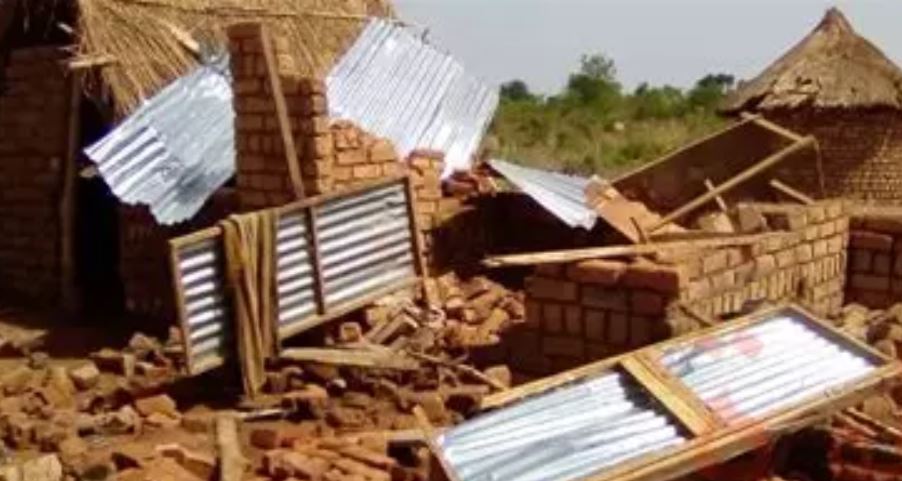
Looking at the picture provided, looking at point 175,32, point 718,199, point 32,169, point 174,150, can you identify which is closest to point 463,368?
point 718,199

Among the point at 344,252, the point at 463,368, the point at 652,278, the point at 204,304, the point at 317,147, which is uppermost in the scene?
the point at 317,147

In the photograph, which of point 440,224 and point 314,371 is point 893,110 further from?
point 314,371

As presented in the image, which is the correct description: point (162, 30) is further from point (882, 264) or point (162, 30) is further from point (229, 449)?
point (882, 264)

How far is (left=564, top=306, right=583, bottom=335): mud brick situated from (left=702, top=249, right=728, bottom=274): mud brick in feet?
2.04

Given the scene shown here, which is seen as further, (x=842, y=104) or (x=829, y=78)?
(x=829, y=78)

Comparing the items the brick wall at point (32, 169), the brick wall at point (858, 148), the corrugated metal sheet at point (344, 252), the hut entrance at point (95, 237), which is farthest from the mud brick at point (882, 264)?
the brick wall at point (858, 148)

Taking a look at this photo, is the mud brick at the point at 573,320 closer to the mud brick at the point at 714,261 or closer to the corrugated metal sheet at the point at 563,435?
the mud brick at the point at 714,261

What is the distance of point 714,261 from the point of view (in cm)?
582

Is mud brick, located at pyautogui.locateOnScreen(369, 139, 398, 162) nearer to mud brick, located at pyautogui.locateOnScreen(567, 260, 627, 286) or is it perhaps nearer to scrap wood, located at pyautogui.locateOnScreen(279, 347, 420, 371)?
scrap wood, located at pyautogui.locateOnScreen(279, 347, 420, 371)

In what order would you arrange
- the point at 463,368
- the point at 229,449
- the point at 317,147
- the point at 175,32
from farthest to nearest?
the point at 175,32, the point at 317,147, the point at 463,368, the point at 229,449

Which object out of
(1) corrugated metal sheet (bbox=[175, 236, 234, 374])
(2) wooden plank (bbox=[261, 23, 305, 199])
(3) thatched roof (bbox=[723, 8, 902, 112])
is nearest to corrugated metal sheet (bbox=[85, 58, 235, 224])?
(2) wooden plank (bbox=[261, 23, 305, 199])

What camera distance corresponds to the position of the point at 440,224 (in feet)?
26.3

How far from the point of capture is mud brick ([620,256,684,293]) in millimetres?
5434

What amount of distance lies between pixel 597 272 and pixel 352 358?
1556mm
